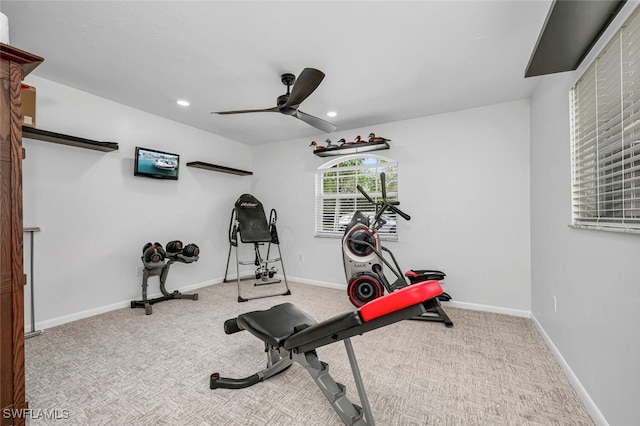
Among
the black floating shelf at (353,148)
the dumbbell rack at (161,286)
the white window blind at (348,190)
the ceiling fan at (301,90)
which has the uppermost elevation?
the ceiling fan at (301,90)

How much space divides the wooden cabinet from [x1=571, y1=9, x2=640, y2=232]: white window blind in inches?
119

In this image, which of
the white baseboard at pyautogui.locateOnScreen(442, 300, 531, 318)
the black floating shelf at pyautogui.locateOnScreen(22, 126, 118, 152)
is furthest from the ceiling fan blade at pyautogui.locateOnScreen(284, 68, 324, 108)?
the white baseboard at pyautogui.locateOnScreen(442, 300, 531, 318)

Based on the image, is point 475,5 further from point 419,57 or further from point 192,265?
point 192,265

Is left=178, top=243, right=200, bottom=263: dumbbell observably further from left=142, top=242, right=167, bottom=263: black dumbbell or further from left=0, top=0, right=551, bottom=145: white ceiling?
left=0, top=0, right=551, bottom=145: white ceiling

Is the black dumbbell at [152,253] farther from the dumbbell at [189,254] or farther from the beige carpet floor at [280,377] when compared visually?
the beige carpet floor at [280,377]

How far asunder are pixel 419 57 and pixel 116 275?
4.15 m

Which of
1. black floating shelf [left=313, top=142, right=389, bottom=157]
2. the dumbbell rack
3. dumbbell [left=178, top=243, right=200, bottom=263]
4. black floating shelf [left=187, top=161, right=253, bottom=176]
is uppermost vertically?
black floating shelf [left=313, top=142, right=389, bottom=157]

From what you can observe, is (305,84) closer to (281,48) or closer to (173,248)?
(281,48)

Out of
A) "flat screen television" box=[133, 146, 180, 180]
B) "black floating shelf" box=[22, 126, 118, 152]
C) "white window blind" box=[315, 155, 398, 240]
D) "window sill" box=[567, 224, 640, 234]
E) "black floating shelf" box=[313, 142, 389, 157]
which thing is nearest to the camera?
"window sill" box=[567, 224, 640, 234]

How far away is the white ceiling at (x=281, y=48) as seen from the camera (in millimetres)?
1786

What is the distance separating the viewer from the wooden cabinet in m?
1.36

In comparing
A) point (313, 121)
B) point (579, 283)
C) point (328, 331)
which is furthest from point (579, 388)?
point (313, 121)

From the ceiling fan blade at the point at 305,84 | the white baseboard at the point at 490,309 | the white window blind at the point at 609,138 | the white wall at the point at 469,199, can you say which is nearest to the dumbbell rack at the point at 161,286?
the white wall at the point at 469,199

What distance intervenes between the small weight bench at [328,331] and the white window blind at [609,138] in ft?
3.61
